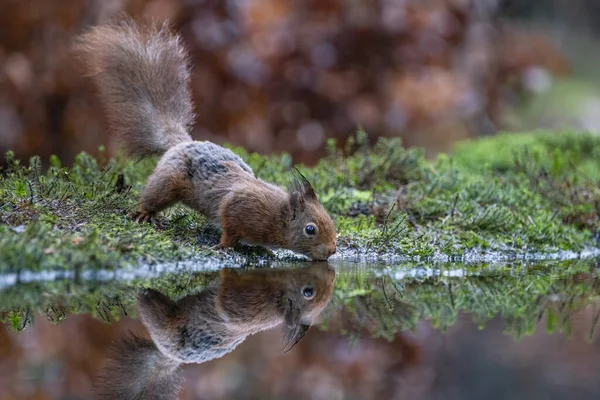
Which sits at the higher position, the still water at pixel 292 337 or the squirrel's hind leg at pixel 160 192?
the still water at pixel 292 337

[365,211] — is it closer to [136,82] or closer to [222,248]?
[222,248]

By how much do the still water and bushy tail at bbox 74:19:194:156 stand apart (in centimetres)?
168

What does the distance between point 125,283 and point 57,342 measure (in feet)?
3.33

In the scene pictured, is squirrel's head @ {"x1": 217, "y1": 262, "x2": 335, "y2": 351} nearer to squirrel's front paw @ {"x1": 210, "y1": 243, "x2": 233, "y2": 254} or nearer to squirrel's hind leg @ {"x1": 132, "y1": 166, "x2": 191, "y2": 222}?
squirrel's front paw @ {"x1": 210, "y1": 243, "x2": 233, "y2": 254}

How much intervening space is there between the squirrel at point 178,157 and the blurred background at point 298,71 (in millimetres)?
2386

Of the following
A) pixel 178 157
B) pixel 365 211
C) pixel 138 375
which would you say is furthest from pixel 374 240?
pixel 138 375

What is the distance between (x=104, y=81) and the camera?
5.72 m

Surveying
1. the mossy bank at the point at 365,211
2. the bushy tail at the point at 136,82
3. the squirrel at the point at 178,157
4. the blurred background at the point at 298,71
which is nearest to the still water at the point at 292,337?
the mossy bank at the point at 365,211

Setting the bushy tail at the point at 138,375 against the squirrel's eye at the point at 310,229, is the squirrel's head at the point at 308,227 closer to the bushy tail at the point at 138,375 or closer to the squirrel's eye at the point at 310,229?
the squirrel's eye at the point at 310,229

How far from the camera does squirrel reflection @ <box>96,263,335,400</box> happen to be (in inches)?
97.1

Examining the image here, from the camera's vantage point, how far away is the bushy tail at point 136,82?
568 centimetres

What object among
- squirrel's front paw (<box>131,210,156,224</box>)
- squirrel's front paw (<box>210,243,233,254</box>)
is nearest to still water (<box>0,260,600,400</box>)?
squirrel's front paw (<box>210,243,233,254</box>)

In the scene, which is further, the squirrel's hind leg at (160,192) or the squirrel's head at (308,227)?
the squirrel's hind leg at (160,192)

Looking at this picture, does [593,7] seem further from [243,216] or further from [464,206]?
[243,216]
